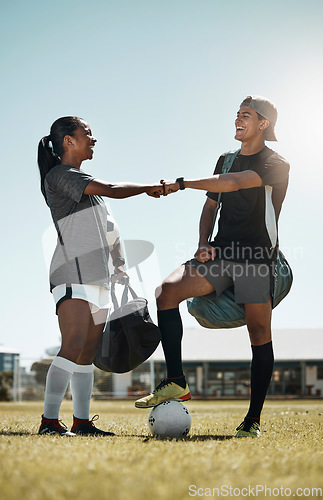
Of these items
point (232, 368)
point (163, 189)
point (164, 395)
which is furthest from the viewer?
point (232, 368)

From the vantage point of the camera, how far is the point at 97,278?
4.61 m

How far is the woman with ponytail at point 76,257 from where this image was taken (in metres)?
4.38

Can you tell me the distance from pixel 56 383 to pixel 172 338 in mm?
1031

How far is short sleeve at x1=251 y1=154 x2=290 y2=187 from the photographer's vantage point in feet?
16.2

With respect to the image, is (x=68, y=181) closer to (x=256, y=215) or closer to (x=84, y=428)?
(x=256, y=215)

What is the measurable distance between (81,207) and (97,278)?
647 millimetres

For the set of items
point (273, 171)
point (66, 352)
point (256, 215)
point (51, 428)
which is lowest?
point (51, 428)

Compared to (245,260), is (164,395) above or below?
below

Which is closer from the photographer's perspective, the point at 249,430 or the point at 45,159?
the point at 249,430

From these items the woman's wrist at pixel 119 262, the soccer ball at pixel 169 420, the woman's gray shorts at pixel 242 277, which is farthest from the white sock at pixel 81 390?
the woman's gray shorts at pixel 242 277

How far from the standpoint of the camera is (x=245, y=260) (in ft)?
15.9

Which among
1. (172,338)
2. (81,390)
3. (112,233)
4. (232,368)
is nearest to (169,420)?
(172,338)

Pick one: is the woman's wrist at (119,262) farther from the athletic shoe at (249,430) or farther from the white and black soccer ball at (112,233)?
the athletic shoe at (249,430)

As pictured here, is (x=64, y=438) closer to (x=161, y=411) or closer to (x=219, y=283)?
(x=161, y=411)
